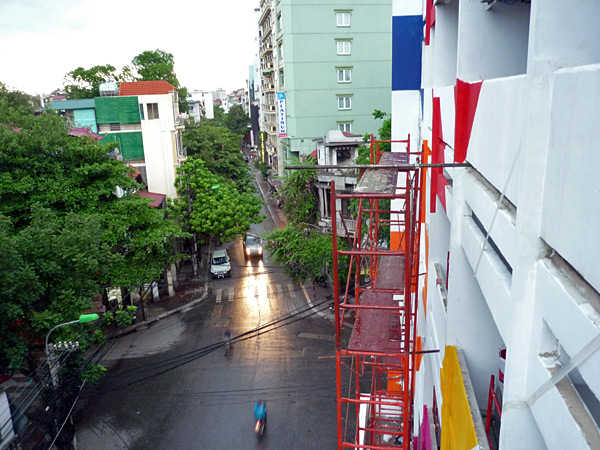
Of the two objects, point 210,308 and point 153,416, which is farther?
point 210,308

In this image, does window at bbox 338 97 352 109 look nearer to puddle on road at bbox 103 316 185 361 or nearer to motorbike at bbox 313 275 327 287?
motorbike at bbox 313 275 327 287

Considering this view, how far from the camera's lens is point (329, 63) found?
107 ft

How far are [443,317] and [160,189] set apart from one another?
23384 millimetres

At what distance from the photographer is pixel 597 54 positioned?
2.26 metres

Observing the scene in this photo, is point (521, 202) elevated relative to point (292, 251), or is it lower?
elevated

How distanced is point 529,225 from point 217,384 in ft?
50.3

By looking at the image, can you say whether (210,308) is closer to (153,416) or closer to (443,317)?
(153,416)

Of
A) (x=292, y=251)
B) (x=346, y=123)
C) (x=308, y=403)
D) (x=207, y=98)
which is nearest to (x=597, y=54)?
(x=308, y=403)

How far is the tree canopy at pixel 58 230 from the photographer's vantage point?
11.4 m

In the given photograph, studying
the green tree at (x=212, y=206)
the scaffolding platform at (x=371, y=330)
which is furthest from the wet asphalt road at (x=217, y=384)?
the green tree at (x=212, y=206)

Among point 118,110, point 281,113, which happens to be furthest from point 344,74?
point 118,110

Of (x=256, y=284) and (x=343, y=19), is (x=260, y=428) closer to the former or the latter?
(x=256, y=284)

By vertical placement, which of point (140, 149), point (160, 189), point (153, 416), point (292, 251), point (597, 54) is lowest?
point (153, 416)

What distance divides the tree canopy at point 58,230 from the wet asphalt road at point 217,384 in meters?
3.54
